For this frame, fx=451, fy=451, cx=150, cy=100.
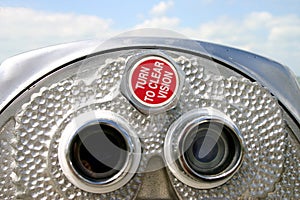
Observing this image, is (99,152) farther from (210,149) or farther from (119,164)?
(210,149)

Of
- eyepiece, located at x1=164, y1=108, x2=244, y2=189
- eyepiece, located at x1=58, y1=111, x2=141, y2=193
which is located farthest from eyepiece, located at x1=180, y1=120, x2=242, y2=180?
eyepiece, located at x1=58, y1=111, x2=141, y2=193

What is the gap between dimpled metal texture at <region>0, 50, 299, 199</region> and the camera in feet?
3.81

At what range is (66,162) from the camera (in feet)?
3.64

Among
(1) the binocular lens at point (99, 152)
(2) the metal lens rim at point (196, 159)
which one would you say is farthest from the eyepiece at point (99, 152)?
(2) the metal lens rim at point (196, 159)

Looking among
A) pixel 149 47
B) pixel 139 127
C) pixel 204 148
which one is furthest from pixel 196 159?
pixel 149 47

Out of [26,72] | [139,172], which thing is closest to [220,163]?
[139,172]

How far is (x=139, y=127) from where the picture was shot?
116 cm

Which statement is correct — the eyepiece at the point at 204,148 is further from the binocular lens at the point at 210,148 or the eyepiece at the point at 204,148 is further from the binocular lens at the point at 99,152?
the binocular lens at the point at 99,152

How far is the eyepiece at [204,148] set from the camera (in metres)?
1.14

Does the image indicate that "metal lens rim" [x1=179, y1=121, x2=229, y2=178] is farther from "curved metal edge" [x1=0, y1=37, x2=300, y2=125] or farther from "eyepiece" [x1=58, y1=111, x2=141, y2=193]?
"curved metal edge" [x1=0, y1=37, x2=300, y2=125]

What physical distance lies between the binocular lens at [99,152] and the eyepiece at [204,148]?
0.12m

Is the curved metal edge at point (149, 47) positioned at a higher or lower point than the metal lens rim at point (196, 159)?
higher

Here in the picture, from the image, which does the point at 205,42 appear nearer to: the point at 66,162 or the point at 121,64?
the point at 121,64

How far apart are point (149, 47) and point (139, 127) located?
0.78 ft
